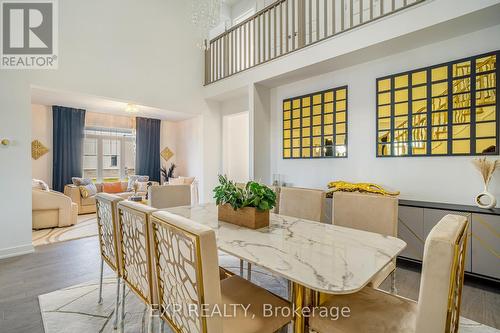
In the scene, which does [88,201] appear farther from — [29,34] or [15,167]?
[29,34]

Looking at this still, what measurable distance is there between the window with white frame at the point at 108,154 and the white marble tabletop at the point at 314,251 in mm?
6164

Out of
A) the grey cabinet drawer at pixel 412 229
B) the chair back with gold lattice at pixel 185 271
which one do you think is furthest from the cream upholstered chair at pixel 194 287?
the grey cabinet drawer at pixel 412 229

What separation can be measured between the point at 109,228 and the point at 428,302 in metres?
1.88

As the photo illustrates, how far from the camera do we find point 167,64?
484 centimetres

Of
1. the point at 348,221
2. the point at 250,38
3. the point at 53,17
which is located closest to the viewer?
the point at 348,221

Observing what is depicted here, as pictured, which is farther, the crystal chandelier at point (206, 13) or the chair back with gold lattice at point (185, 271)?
the crystal chandelier at point (206, 13)

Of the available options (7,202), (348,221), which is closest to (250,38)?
(348,221)

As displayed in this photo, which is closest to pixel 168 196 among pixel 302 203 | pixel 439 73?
pixel 302 203

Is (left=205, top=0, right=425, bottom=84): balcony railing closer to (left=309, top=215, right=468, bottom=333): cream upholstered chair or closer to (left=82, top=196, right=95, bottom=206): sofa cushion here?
(left=309, top=215, right=468, bottom=333): cream upholstered chair

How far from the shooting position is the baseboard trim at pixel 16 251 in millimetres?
3102

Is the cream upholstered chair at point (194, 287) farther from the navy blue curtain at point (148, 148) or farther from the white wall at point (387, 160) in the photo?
the navy blue curtain at point (148, 148)

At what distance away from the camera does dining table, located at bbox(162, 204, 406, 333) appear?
0.96 metres

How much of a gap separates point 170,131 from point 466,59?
22.6 feet

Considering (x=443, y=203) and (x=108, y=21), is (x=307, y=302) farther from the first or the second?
(x=108, y=21)
